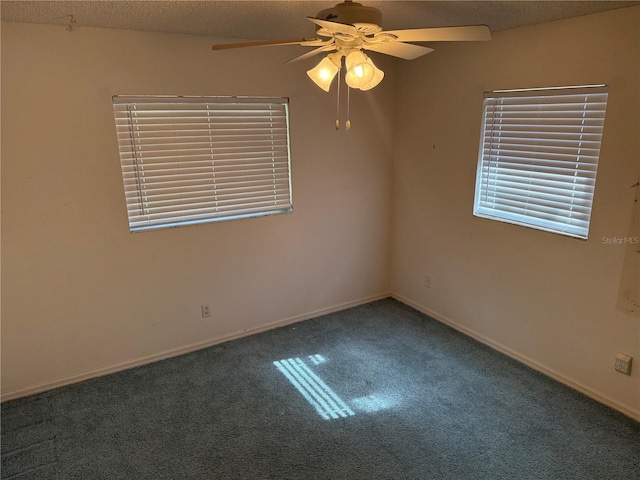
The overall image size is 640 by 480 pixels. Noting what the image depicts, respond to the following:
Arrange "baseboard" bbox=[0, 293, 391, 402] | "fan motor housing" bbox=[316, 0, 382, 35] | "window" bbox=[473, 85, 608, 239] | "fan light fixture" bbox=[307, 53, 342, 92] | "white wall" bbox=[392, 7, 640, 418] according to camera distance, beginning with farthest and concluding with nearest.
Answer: "baseboard" bbox=[0, 293, 391, 402], "window" bbox=[473, 85, 608, 239], "white wall" bbox=[392, 7, 640, 418], "fan light fixture" bbox=[307, 53, 342, 92], "fan motor housing" bbox=[316, 0, 382, 35]

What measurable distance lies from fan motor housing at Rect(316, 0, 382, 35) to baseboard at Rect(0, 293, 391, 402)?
2625 mm

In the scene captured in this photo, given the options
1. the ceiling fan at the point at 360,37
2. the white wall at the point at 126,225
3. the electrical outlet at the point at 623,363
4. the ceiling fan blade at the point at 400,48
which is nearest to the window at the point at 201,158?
the white wall at the point at 126,225

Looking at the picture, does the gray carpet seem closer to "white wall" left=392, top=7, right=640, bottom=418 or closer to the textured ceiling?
"white wall" left=392, top=7, right=640, bottom=418

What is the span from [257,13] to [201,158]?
1124 mm

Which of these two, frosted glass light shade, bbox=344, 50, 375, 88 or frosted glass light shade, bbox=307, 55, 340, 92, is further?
frosted glass light shade, bbox=307, 55, 340, 92

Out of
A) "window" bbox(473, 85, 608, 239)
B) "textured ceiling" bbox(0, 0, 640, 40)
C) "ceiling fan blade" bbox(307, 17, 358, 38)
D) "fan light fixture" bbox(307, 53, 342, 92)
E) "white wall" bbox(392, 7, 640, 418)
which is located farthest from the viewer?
"window" bbox(473, 85, 608, 239)

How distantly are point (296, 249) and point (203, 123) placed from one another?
1.26 metres

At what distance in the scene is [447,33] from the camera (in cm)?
160

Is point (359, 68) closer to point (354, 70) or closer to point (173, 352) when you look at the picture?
point (354, 70)

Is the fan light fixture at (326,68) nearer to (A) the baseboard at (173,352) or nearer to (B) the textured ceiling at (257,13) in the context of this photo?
(B) the textured ceiling at (257,13)

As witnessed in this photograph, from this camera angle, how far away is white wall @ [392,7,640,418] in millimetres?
2418

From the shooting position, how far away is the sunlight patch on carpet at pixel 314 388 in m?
2.62

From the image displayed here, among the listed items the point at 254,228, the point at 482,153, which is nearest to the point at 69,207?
the point at 254,228

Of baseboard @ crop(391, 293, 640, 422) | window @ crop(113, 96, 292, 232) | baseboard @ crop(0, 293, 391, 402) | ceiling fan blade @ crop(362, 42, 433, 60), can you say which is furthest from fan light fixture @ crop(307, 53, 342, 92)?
baseboard @ crop(391, 293, 640, 422)
